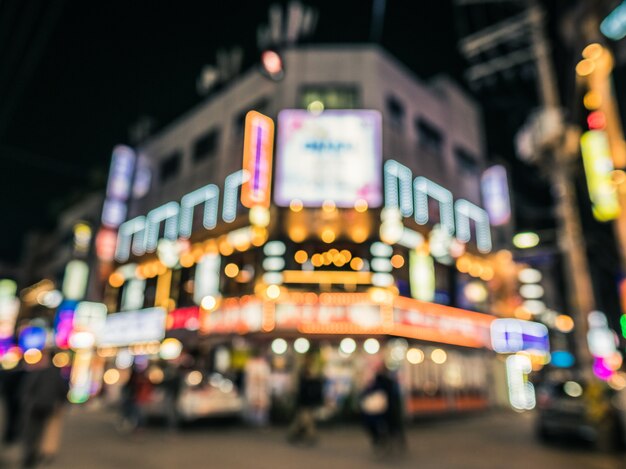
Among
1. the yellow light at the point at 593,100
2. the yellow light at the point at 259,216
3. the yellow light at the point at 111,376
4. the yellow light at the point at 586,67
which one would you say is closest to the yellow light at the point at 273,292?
the yellow light at the point at 259,216

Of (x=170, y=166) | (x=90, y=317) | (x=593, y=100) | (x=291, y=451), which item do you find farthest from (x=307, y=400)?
(x=170, y=166)

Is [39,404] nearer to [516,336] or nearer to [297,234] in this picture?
[297,234]

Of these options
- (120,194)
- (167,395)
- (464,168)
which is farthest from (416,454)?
(120,194)

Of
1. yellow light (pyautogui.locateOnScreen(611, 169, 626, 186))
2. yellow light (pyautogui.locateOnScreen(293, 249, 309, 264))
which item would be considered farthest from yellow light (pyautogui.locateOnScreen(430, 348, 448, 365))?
yellow light (pyautogui.locateOnScreen(611, 169, 626, 186))

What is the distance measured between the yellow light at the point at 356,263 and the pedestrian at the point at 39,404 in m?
10.2

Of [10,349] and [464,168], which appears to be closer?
[464,168]

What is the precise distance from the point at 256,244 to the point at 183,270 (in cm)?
521

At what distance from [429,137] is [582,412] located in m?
13.2

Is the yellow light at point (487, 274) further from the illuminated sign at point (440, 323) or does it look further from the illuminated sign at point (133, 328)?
the illuminated sign at point (133, 328)

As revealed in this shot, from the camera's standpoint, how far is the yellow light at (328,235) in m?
15.6

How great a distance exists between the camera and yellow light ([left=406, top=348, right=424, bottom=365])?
1628cm

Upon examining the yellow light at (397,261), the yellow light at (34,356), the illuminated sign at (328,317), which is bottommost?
the yellow light at (34,356)

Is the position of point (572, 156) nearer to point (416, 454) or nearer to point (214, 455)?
point (416, 454)

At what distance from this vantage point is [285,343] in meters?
15.3
